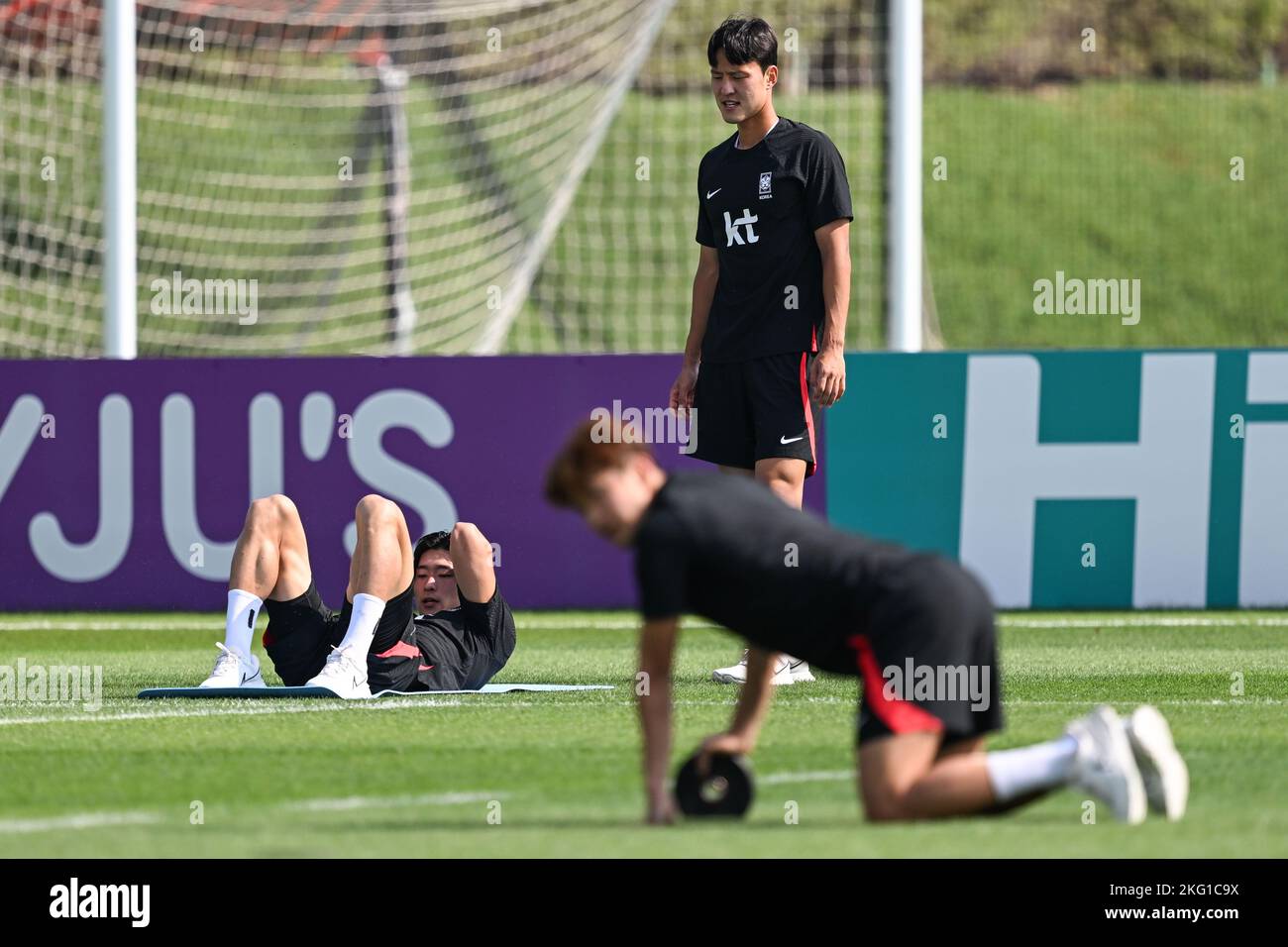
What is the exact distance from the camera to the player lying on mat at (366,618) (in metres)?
7.83

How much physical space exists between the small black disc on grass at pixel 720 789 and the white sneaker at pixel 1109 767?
2.55 ft

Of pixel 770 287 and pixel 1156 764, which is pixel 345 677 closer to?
pixel 770 287

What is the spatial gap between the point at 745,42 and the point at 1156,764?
13.1 ft

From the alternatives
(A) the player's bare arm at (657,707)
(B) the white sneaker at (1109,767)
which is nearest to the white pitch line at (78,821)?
(A) the player's bare arm at (657,707)

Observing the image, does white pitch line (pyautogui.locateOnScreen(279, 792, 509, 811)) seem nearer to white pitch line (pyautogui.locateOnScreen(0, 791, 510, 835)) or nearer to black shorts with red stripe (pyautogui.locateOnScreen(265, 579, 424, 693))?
white pitch line (pyautogui.locateOnScreen(0, 791, 510, 835))

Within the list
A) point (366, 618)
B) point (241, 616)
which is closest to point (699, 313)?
point (366, 618)

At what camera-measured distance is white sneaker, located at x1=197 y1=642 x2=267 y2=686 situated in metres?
7.99

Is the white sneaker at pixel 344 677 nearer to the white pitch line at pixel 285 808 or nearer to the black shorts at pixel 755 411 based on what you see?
the black shorts at pixel 755 411

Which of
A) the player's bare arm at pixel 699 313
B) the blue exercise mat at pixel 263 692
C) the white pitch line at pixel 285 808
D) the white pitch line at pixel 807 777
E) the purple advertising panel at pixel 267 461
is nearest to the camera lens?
the white pitch line at pixel 285 808

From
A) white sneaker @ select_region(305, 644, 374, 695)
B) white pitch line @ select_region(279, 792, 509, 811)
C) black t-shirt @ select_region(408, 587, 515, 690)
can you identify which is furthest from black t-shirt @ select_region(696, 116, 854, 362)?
white pitch line @ select_region(279, 792, 509, 811)

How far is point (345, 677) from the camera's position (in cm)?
783
